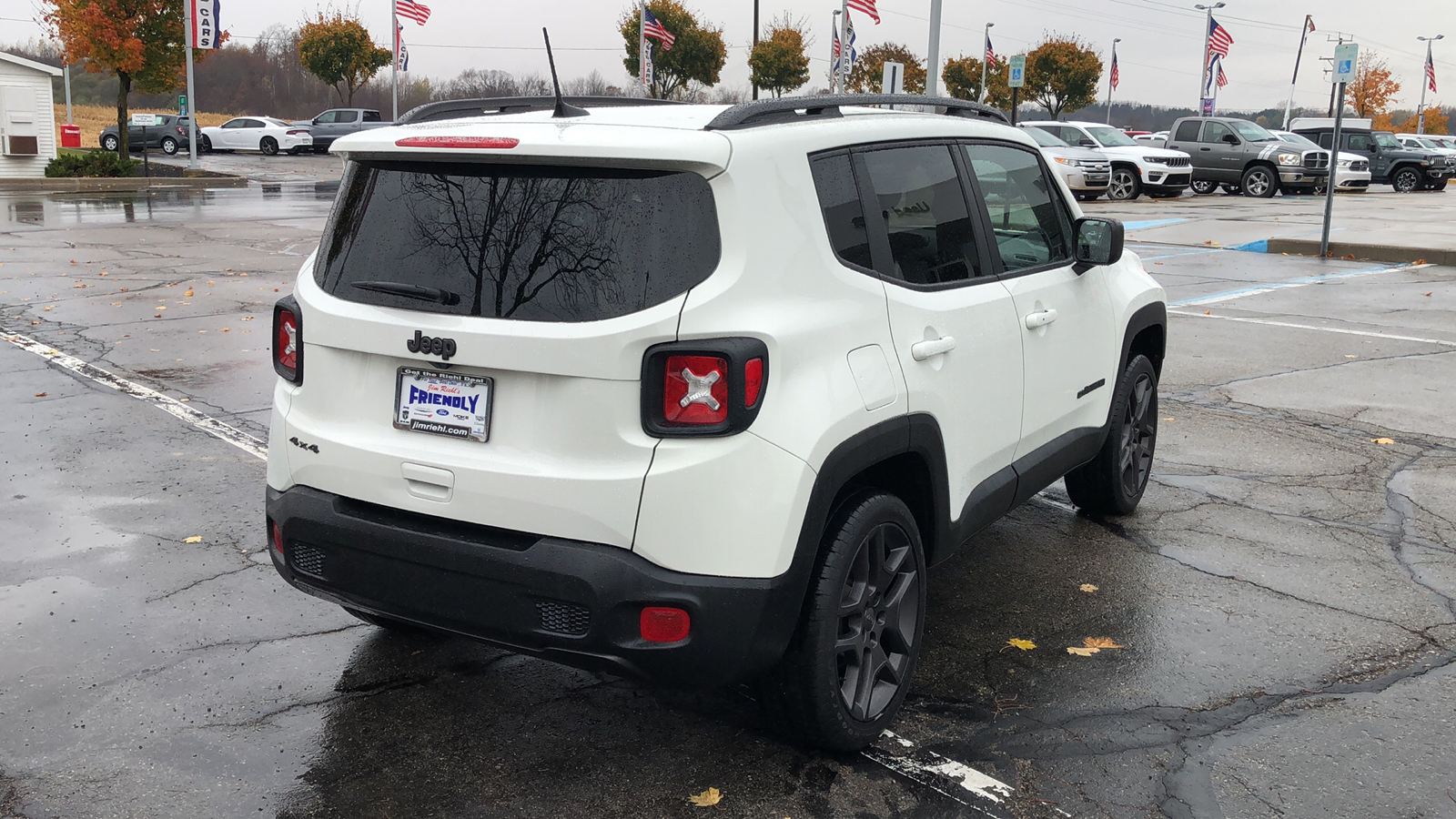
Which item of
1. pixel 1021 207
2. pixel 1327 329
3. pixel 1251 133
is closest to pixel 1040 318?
pixel 1021 207

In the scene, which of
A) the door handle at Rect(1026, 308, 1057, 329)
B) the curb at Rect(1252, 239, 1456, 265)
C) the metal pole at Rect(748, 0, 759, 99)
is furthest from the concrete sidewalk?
the metal pole at Rect(748, 0, 759, 99)

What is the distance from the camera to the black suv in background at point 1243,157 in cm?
3056

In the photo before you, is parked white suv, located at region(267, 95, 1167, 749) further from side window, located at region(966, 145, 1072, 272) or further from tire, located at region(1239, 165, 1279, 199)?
tire, located at region(1239, 165, 1279, 199)

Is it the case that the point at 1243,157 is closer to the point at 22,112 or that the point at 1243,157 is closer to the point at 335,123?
the point at 22,112

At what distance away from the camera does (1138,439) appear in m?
5.74

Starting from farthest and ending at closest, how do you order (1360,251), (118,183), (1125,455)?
(118,183) → (1360,251) → (1125,455)

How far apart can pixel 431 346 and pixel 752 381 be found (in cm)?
84

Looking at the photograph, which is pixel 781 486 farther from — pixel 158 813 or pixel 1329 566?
pixel 1329 566

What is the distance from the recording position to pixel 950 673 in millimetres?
4027

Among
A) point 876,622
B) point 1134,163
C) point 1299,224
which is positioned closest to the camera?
point 876,622

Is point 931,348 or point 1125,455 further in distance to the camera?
point 1125,455

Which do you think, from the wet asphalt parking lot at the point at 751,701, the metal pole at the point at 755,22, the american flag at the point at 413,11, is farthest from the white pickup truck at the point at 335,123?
the wet asphalt parking lot at the point at 751,701

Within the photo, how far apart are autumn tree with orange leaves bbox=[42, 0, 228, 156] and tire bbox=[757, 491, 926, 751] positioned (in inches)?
1299

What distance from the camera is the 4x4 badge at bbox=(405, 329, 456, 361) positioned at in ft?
10.0
